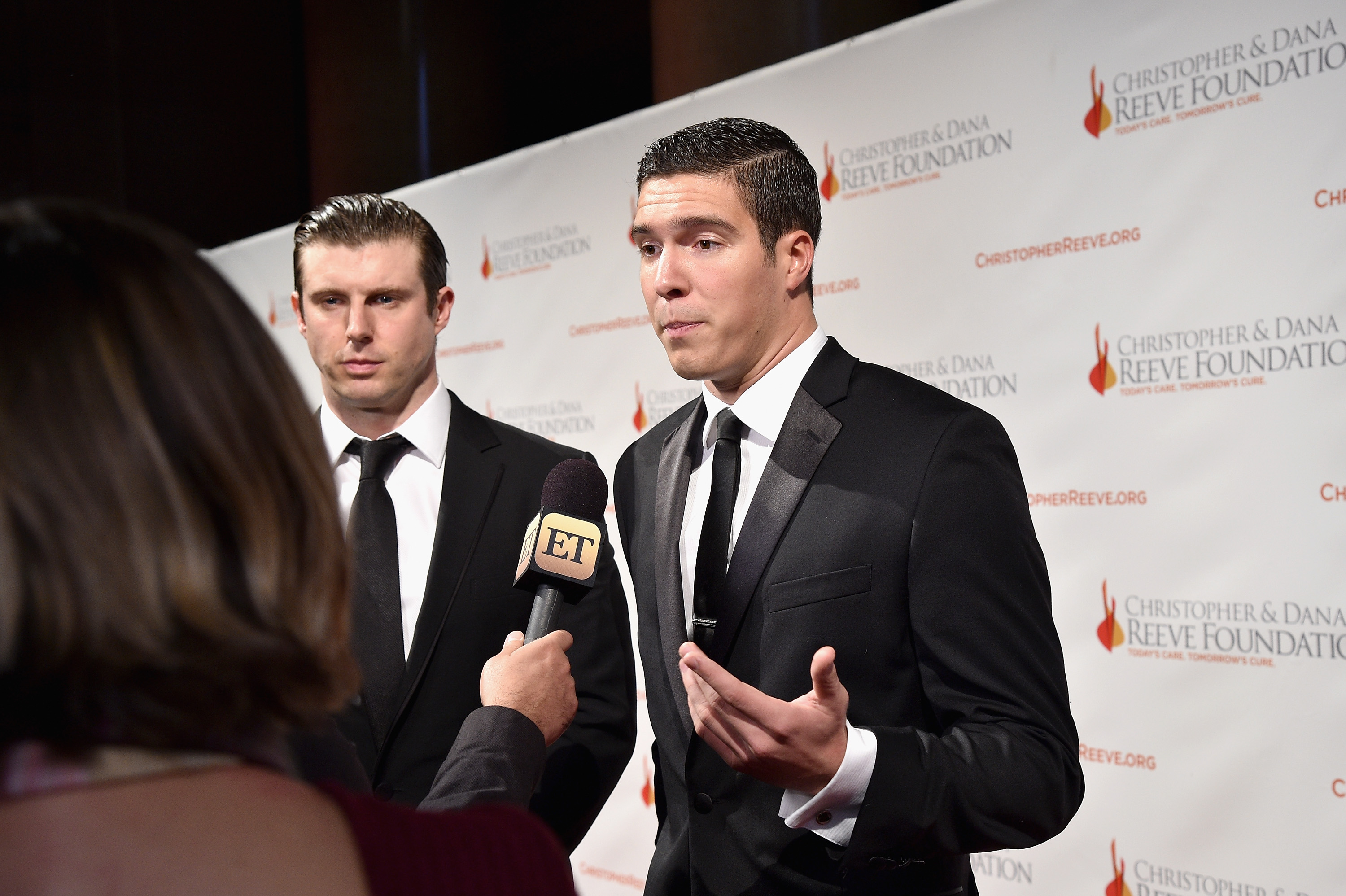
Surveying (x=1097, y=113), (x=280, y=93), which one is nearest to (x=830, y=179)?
(x=1097, y=113)

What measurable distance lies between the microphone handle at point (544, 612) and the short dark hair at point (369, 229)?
831mm

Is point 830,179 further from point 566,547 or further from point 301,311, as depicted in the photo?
point 566,547

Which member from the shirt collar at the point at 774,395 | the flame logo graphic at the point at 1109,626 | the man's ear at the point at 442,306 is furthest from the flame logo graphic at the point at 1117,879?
the man's ear at the point at 442,306

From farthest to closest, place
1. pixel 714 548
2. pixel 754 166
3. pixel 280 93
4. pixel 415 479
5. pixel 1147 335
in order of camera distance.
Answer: pixel 280 93, pixel 1147 335, pixel 415 479, pixel 754 166, pixel 714 548

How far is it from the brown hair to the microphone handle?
66 cm

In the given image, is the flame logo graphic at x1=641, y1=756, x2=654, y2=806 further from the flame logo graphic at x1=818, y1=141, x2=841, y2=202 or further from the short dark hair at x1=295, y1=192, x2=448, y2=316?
the short dark hair at x1=295, y1=192, x2=448, y2=316

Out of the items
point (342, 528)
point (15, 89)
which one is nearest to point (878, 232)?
point (342, 528)

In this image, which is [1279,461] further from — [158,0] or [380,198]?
[158,0]

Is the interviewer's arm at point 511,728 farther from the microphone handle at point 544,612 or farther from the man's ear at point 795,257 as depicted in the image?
the man's ear at point 795,257

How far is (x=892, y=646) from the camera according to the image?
4.80 ft

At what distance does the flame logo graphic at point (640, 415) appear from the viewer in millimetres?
3412

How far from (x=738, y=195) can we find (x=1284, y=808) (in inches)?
62.1

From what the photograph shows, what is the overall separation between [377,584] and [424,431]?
0.29 meters

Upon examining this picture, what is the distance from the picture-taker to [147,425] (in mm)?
609
